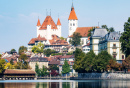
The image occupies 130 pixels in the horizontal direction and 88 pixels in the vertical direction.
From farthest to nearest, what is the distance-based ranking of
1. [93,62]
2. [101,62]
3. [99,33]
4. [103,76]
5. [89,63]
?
[99,33]
[89,63]
[93,62]
[103,76]
[101,62]

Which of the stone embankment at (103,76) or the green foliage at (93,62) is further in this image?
the green foliage at (93,62)

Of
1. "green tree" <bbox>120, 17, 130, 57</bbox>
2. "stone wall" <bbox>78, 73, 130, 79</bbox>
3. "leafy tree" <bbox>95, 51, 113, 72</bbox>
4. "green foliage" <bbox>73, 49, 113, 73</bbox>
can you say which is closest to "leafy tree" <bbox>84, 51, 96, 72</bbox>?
"green foliage" <bbox>73, 49, 113, 73</bbox>

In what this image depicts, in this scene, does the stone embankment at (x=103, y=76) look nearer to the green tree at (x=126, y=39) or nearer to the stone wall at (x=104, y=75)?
the stone wall at (x=104, y=75)

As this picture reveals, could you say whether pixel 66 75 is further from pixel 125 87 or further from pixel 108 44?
pixel 125 87

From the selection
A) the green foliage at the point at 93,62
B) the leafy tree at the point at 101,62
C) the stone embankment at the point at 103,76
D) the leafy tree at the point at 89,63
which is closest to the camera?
the stone embankment at the point at 103,76

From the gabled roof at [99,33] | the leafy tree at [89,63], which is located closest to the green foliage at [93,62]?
the leafy tree at [89,63]

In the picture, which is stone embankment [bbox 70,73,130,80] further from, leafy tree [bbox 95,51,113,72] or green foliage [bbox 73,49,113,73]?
leafy tree [bbox 95,51,113,72]

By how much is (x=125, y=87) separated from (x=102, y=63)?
4403 cm

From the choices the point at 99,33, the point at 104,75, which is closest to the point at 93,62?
the point at 104,75

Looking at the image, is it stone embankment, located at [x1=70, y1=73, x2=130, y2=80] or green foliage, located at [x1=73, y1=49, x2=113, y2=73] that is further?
green foliage, located at [x1=73, y1=49, x2=113, y2=73]

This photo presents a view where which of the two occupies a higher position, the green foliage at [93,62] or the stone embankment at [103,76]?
the green foliage at [93,62]

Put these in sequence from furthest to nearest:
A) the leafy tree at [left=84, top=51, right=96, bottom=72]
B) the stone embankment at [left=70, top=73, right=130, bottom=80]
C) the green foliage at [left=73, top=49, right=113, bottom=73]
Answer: the leafy tree at [left=84, top=51, right=96, bottom=72] → the green foliage at [left=73, top=49, right=113, bottom=73] → the stone embankment at [left=70, top=73, right=130, bottom=80]

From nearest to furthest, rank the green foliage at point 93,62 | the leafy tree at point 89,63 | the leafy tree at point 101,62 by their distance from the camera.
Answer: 1. the leafy tree at point 101,62
2. the green foliage at point 93,62
3. the leafy tree at point 89,63

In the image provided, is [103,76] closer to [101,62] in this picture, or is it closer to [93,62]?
[101,62]
